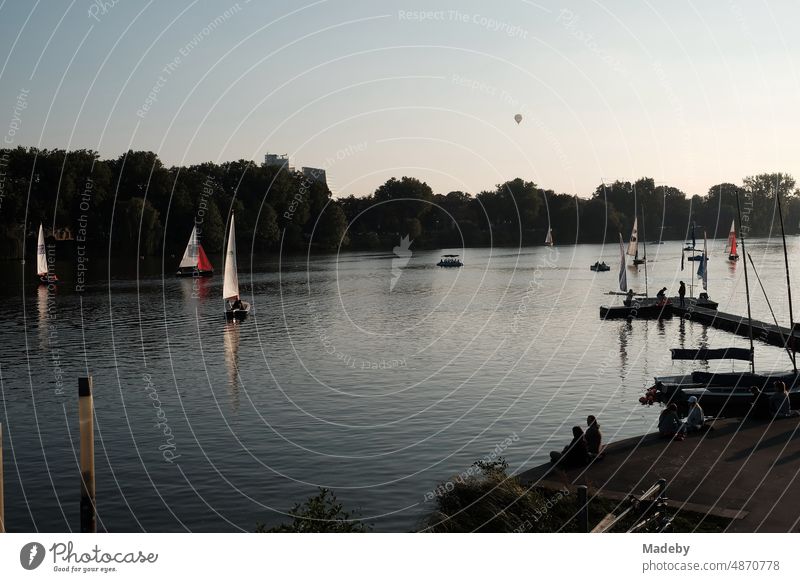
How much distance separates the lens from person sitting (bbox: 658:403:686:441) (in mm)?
29420

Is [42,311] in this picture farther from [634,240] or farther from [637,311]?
[634,240]

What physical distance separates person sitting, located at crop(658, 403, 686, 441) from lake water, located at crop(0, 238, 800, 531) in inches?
184

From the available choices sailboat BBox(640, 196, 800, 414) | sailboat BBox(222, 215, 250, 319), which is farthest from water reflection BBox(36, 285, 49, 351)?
sailboat BBox(640, 196, 800, 414)

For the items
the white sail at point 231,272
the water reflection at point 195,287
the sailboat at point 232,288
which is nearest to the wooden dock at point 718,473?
the white sail at point 231,272

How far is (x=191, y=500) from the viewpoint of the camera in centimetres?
2848

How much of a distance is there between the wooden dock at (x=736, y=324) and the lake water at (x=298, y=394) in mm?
1463

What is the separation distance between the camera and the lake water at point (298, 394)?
29297 millimetres

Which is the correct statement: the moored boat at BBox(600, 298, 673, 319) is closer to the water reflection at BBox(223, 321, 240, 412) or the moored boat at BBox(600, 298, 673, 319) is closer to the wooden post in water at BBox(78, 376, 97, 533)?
the water reflection at BBox(223, 321, 240, 412)

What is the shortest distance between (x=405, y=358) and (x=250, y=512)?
1268 inches

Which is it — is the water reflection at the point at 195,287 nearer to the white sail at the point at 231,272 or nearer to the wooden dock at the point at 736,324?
the white sail at the point at 231,272

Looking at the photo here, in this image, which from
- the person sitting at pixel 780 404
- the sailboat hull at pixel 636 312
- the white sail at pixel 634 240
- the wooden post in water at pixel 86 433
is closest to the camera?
the wooden post in water at pixel 86 433

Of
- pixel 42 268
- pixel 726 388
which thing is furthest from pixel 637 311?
pixel 42 268

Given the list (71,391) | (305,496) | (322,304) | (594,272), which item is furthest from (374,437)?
(594,272)
